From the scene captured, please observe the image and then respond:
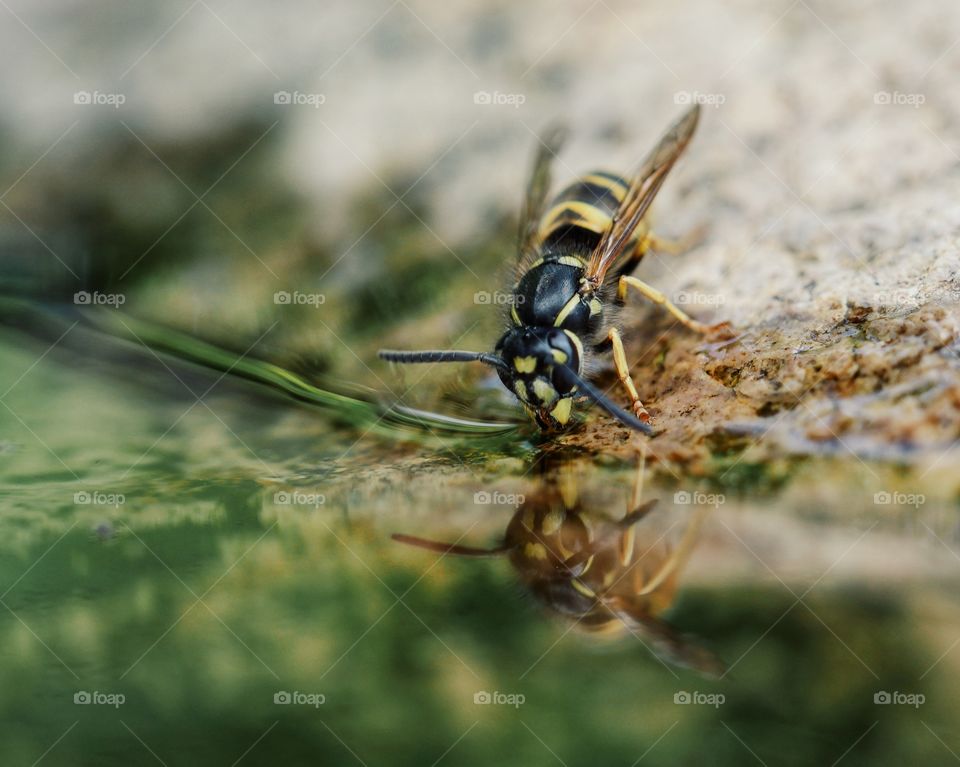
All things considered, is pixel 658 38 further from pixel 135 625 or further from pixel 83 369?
pixel 135 625

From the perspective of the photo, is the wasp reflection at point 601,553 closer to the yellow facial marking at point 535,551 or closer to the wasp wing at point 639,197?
the yellow facial marking at point 535,551

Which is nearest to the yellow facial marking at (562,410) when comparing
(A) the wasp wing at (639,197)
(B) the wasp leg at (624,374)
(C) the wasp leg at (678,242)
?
(B) the wasp leg at (624,374)

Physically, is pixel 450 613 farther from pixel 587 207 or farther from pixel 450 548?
pixel 587 207

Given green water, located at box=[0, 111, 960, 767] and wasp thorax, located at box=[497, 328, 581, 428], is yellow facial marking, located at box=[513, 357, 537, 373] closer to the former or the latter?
wasp thorax, located at box=[497, 328, 581, 428]

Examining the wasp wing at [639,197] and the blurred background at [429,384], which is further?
the wasp wing at [639,197]

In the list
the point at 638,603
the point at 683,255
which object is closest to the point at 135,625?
the point at 638,603

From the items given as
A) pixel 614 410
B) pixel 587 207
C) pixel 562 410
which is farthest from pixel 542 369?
pixel 587 207
